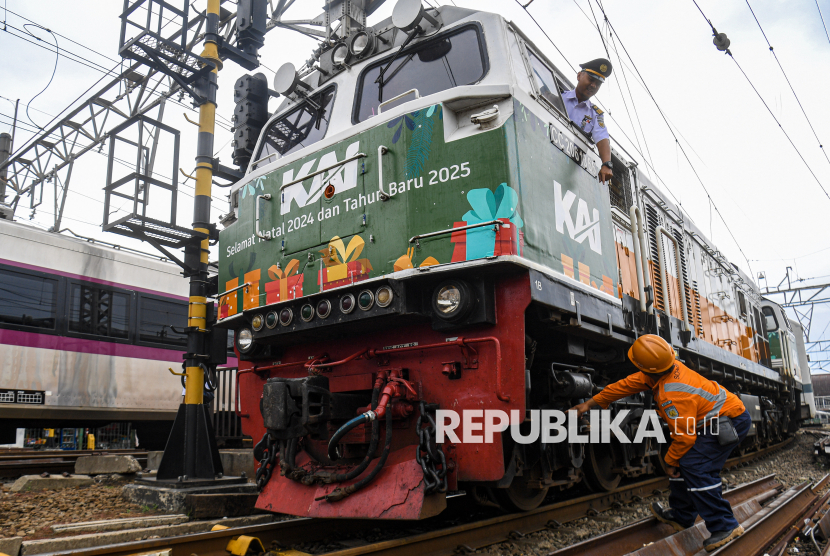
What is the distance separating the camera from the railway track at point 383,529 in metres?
3.23

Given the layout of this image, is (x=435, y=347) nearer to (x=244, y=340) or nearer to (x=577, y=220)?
(x=577, y=220)

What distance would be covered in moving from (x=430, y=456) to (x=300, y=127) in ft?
10.8

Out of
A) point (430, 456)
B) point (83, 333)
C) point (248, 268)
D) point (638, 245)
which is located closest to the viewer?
point (430, 456)

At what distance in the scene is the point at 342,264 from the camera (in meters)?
4.14

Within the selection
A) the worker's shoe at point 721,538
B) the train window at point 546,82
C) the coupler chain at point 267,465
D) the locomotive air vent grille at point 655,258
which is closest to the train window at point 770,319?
the locomotive air vent grille at point 655,258

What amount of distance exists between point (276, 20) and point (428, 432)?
738cm

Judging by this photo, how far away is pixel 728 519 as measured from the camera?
3.69 meters

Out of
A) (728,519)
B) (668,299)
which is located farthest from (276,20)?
(728,519)

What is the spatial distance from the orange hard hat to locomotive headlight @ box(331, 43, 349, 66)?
3.34 m

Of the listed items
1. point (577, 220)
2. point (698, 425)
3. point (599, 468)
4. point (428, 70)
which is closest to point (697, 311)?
point (599, 468)

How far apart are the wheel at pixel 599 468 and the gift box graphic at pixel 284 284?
2.71 m

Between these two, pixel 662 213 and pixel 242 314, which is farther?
pixel 662 213

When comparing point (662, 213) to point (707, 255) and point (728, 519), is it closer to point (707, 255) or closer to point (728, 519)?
point (707, 255)

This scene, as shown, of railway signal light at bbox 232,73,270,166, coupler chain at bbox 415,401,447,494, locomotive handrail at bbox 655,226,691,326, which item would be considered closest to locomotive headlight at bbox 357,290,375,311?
coupler chain at bbox 415,401,447,494
